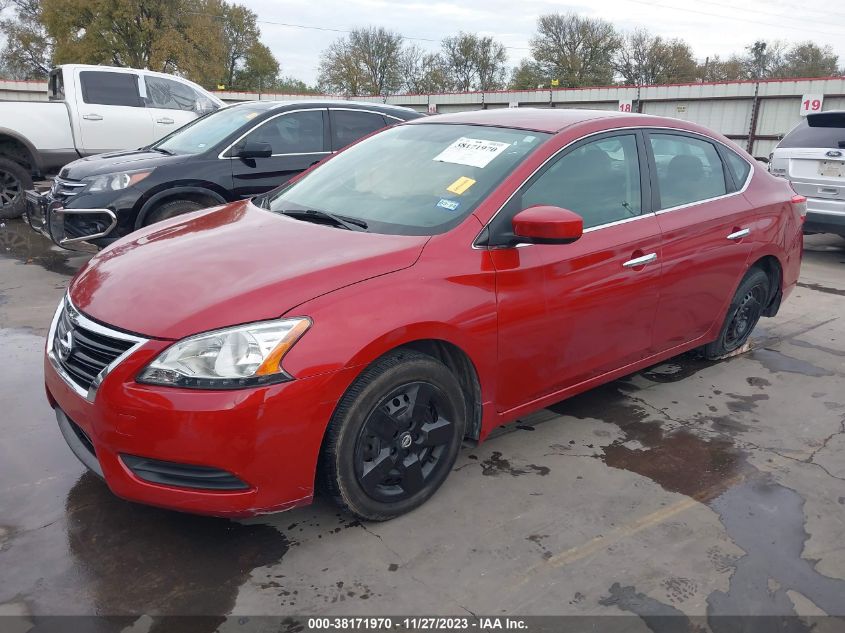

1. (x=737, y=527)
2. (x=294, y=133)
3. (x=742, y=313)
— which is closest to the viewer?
(x=737, y=527)

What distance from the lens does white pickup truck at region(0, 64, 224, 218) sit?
8453 mm

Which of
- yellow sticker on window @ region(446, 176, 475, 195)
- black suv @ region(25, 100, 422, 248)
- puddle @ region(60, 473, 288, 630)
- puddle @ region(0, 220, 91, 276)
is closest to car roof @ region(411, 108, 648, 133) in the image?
yellow sticker on window @ region(446, 176, 475, 195)

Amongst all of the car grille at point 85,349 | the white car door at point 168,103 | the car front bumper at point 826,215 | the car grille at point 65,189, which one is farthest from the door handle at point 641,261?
the white car door at point 168,103

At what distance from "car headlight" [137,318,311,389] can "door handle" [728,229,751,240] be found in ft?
9.80

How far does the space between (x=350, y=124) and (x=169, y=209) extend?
7.04 ft

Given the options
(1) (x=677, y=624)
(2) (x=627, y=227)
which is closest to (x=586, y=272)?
(2) (x=627, y=227)

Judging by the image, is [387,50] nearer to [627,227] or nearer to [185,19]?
[185,19]

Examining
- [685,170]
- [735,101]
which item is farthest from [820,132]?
[735,101]

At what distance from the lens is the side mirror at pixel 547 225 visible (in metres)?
2.76

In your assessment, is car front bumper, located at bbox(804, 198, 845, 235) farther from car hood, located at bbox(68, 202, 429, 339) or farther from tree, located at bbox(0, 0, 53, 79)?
tree, located at bbox(0, 0, 53, 79)

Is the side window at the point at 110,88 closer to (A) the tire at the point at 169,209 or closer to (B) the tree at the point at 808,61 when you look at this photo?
(A) the tire at the point at 169,209

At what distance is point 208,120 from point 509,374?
5312 mm

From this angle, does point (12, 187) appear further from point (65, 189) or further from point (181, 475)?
point (181, 475)

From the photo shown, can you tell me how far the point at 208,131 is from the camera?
22.0 feet
